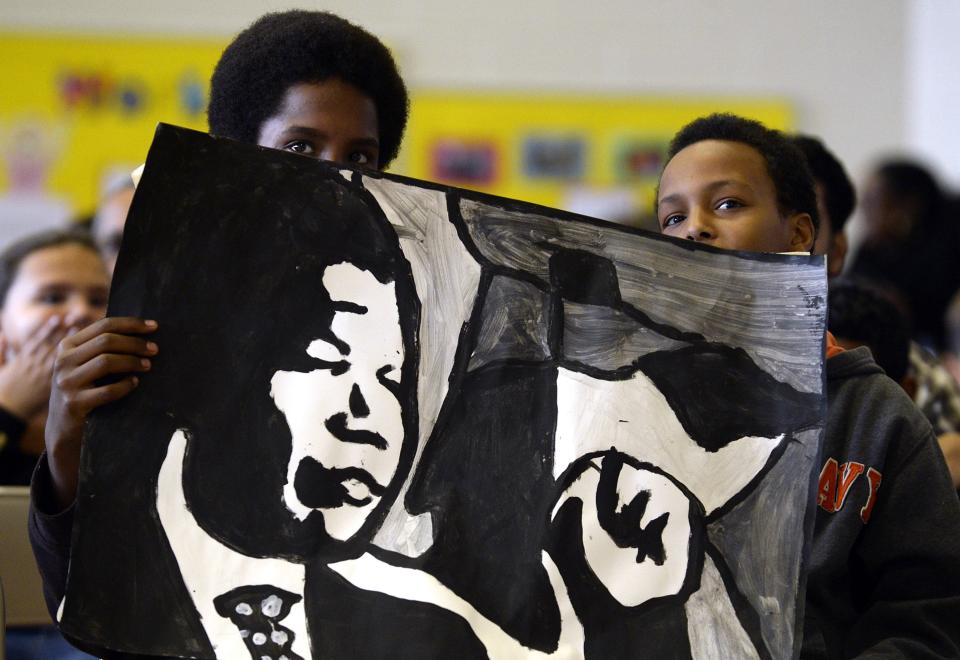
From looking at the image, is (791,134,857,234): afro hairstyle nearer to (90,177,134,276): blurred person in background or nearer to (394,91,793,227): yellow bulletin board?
(90,177,134,276): blurred person in background

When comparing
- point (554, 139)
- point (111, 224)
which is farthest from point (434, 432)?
point (554, 139)

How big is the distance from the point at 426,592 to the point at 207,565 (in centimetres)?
20

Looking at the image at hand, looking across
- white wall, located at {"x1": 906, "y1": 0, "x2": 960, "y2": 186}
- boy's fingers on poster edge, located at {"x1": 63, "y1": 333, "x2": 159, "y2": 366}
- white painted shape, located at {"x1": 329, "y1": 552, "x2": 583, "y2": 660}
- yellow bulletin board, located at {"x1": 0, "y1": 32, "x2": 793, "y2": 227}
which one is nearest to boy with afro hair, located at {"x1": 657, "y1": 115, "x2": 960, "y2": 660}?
white painted shape, located at {"x1": 329, "y1": 552, "x2": 583, "y2": 660}

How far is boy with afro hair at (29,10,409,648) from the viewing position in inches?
44.9

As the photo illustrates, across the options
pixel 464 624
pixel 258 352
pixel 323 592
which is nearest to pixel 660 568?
pixel 464 624

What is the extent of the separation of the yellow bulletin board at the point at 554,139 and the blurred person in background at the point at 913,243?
704 millimetres

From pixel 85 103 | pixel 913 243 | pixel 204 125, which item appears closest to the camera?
pixel 913 243

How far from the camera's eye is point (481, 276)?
1.20m

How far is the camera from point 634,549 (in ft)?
3.84

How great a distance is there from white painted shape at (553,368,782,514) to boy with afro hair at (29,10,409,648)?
0.33m

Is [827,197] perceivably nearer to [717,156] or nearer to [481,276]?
[717,156]

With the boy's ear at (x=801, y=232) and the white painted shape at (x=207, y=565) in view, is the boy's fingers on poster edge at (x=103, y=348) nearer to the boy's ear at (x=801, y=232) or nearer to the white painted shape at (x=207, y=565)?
the white painted shape at (x=207, y=565)

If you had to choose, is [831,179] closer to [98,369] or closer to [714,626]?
[714,626]

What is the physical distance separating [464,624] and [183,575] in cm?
26
